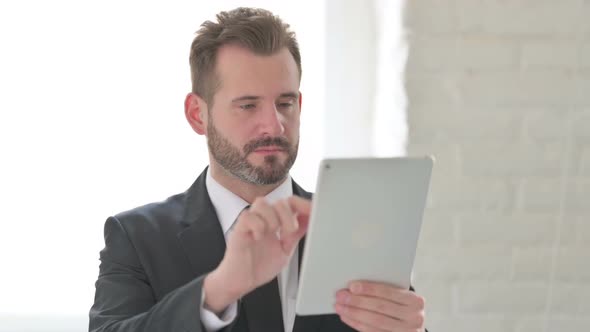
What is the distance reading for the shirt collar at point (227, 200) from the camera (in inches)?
68.4

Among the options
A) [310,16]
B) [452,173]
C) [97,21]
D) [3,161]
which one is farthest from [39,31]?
[452,173]

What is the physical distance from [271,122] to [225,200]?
0.20 metres

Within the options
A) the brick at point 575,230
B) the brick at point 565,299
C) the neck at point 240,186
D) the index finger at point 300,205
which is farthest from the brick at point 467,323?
the index finger at point 300,205

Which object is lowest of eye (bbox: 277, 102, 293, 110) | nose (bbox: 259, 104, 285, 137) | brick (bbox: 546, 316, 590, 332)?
brick (bbox: 546, 316, 590, 332)

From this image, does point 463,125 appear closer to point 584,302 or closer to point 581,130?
point 581,130

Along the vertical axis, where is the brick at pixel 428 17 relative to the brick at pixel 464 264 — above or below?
above

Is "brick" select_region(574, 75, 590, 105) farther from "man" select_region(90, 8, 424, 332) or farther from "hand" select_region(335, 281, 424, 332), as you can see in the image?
"hand" select_region(335, 281, 424, 332)

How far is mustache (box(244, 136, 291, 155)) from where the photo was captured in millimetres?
1668

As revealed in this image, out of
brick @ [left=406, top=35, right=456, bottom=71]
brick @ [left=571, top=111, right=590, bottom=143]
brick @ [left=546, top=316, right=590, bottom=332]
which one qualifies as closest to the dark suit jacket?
brick @ [left=406, top=35, right=456, bottom=71]

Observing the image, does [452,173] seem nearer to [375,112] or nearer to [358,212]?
[375,112]

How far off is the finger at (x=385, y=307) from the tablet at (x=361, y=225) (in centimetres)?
2

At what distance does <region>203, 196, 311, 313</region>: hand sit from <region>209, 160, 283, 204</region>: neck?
15.0 inches

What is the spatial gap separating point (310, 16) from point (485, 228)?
74 cm

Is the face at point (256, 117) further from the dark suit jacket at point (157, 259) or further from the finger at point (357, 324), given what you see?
the finger at point (357, 324)
